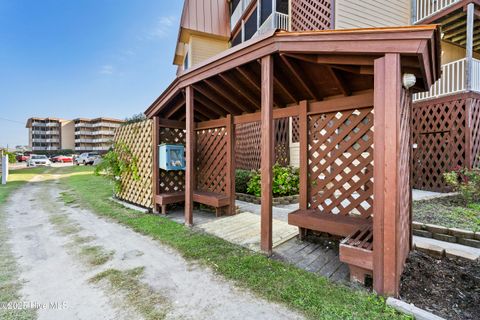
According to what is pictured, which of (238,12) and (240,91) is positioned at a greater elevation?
(238,12)

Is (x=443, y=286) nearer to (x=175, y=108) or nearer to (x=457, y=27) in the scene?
(x=175, y=108)

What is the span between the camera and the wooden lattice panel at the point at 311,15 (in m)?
7.43

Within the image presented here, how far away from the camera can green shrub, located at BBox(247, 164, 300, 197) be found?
6.72m

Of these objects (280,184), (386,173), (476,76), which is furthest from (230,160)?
(476,76)

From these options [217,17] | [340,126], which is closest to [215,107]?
[340,126]

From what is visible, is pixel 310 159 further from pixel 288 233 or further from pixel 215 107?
pixel 215 107

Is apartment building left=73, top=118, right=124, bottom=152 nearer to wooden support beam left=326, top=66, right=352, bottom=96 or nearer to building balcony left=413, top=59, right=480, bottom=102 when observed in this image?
building balcony left=413, top=59, right=480, bottom=102

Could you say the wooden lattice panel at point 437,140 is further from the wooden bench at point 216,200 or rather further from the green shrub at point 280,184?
the wooden bench at point 216,200

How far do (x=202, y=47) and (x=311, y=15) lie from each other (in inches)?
238

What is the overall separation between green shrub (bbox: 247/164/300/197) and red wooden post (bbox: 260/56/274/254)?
3.48 meters

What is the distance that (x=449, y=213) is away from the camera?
14.2 feet

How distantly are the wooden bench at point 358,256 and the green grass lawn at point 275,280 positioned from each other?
20 centimetres

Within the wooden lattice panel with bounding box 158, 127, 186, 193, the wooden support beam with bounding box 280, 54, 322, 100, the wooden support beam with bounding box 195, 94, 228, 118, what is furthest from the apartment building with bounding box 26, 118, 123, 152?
the wooden support beam with bounding box 280, 54, 322, 100

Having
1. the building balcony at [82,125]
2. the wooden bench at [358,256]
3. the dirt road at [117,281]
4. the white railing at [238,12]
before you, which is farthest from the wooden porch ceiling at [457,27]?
the building balcony at [82,125]
